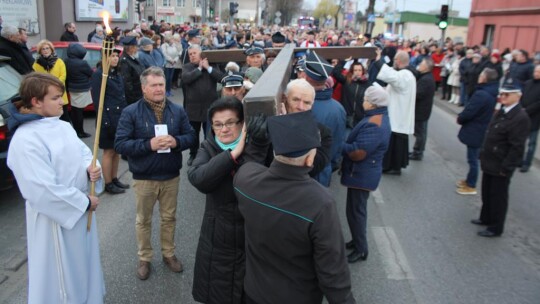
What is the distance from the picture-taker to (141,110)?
12.9ft

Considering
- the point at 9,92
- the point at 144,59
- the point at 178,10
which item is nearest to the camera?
the point at 9,92

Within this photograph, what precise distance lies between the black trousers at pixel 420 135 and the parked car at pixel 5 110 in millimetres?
6702

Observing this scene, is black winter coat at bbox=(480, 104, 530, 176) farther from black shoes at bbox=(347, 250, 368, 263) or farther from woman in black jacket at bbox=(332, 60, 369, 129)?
woman in black jacket at bbox=(332, 60, 369, 129)

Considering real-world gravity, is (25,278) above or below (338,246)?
below

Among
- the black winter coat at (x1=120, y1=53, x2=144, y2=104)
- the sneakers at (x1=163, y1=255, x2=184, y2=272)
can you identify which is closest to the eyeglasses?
the sneakers at (x1=163, y1=255, x2=184, y2=272)

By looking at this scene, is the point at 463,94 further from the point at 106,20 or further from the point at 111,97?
the point at 106,20

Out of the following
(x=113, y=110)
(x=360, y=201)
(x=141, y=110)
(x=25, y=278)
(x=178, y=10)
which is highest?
(x=178, y=10)

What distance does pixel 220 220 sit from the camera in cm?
285

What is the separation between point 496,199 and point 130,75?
5.38 m

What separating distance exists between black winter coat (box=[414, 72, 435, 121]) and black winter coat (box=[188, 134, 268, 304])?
20.4 feet

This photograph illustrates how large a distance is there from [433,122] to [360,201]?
30.2ft

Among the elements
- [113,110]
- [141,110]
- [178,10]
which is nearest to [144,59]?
[113,110]

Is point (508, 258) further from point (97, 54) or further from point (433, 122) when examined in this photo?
point (97, 54)

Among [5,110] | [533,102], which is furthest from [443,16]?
[5,110]
